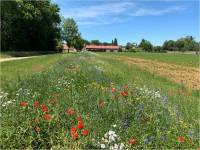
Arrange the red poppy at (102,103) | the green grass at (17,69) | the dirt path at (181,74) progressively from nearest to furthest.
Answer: the red poppy at (102,103)
the dirt path at (181,74)
the green grass at (17,69)

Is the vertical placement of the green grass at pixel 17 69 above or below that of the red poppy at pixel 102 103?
below

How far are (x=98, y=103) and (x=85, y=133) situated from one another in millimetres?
2187

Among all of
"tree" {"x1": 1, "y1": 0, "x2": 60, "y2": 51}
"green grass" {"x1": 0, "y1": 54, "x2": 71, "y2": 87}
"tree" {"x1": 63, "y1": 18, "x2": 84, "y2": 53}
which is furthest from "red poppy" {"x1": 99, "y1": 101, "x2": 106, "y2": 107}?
"tree" {"x1": 63, "y1": 18, "x2": 84, "y2": 53}

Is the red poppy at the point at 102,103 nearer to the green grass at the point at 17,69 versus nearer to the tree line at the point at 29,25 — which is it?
the green grass at the point at 17,69

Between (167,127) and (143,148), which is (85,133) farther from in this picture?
(167,127)

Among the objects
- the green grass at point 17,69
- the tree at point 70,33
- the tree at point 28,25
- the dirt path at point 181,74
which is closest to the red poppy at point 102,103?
the green grass at point 17,69

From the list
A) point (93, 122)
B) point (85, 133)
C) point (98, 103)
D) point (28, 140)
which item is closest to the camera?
point (85, 133)

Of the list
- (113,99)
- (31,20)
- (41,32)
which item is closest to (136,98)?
(113,99)

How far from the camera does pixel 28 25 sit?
9425 cm

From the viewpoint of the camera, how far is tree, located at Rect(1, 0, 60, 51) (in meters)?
75.9

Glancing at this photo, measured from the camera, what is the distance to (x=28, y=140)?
20.4 ft

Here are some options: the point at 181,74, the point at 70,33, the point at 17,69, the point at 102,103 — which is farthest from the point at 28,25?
the point at 102,103

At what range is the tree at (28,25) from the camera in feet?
249

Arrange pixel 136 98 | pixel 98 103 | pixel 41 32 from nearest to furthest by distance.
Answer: pixel 98 103
pixel 136 98
pixel 41 32
